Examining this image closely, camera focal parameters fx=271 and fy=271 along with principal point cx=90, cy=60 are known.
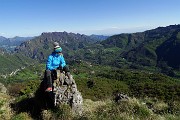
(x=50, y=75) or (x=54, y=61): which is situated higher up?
(x=54, y=61)

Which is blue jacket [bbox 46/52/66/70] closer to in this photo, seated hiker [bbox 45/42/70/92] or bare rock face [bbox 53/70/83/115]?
seated hiker [bbox 45/42/70/92]

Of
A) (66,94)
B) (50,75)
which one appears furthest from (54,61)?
(66,94)

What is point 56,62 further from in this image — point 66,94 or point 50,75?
point 66,94

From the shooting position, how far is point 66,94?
37.4ft

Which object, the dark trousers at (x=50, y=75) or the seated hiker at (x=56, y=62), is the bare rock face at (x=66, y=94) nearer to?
the dark trousers at (x=50, y=75)

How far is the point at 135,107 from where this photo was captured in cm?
1009

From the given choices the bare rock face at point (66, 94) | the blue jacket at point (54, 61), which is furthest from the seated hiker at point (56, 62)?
the bare rock face at point (66, 94)

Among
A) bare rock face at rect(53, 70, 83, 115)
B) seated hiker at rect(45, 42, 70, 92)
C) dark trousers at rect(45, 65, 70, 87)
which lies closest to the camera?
bare rock face at rect(53, 70, 83, 115)

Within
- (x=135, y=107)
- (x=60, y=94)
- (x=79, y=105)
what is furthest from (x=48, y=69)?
(x=135, y=107)

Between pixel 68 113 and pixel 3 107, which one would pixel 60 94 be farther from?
pixel 3 107

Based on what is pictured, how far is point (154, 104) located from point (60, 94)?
474cm

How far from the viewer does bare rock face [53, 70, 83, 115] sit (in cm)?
1100

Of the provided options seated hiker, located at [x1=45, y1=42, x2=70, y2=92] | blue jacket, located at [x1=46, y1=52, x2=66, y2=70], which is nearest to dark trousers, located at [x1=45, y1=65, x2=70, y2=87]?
seated hiker, located at [x1=45, y1=42, x2=70, y2=92]

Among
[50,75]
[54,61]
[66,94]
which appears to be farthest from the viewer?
[54,61]
